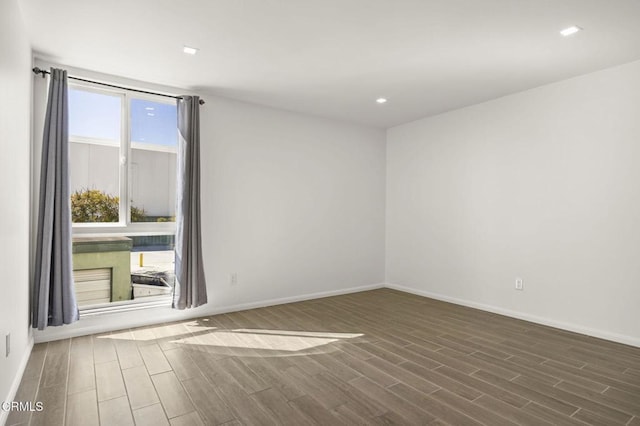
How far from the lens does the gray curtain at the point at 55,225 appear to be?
3016 millimetres

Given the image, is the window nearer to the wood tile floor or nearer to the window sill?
the window sill

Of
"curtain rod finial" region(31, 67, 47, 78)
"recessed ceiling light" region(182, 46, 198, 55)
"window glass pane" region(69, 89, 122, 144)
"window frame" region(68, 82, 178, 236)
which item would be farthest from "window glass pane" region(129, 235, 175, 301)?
"recessed ceiling light" region(182, 46, 198, 55)

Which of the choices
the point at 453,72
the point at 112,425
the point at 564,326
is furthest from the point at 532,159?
the point at 112,425

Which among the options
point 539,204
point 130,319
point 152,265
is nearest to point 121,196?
point 152,265

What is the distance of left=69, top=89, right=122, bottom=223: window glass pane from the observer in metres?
3.46

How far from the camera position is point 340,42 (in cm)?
282

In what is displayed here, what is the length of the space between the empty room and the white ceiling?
0.02 meters

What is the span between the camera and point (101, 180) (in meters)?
3.60

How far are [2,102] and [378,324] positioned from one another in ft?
11.4

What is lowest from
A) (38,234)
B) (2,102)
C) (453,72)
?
(38,234)

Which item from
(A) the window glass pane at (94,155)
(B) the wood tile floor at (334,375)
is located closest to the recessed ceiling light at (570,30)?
(B) the wood tile floor at (334,375)

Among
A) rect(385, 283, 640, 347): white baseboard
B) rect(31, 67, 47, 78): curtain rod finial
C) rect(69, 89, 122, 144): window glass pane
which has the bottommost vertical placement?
rect(385, 283, 640, 347): white baseboard

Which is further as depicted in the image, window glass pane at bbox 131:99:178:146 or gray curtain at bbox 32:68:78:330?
window glass pane at bbox 131:99:178:146

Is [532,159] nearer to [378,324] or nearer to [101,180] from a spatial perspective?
[378,324]
